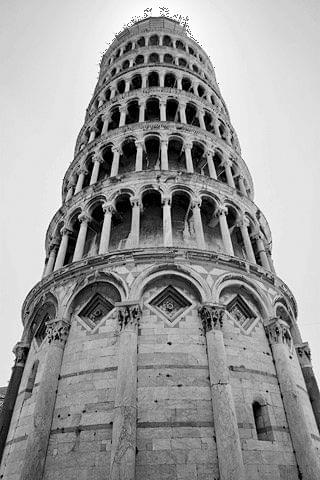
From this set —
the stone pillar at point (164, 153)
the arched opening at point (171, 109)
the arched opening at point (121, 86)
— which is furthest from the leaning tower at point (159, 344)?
the arched opening at point (121, 86)

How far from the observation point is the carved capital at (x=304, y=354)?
42.5 feet

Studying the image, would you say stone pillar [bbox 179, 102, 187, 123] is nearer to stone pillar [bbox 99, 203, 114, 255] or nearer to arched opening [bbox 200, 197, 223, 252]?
arched opening [bbox 200, 197, 223, 252]

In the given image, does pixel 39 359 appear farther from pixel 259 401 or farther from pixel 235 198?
pixel 235 198

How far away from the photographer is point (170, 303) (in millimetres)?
11734

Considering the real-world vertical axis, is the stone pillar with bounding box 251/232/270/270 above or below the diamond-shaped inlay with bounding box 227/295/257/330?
above

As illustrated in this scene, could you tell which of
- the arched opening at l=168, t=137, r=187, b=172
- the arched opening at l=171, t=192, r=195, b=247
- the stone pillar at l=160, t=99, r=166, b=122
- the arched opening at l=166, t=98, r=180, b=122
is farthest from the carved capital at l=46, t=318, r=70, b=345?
the arched opening at l=166, t=98, r=180, b=122

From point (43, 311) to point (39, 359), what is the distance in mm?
1898

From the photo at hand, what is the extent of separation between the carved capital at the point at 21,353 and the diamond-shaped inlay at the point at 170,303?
524 cm

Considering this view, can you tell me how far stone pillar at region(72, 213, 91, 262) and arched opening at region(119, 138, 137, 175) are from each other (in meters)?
4.03

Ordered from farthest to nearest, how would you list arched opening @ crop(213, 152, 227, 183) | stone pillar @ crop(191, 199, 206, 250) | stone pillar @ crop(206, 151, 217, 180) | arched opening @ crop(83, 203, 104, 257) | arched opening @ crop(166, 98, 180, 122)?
arched opening @ crop(166, 98, 180, 122), arched opening @ crop(213, 152, 227, 183), stone pillar @ crop(206, 151, 217, 180), arched opening @ crop(83, 203, 104, 257), stone pillar @ crop(191, 199, 206, 250)

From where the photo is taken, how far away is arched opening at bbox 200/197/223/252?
1516 centimetres

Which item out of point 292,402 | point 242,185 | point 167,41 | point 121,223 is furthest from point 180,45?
point 292,402

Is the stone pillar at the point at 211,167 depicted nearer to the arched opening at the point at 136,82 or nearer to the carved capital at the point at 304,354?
the carved capital at the point at 304,354

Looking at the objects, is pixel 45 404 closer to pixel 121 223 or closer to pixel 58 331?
pixel 58 331
